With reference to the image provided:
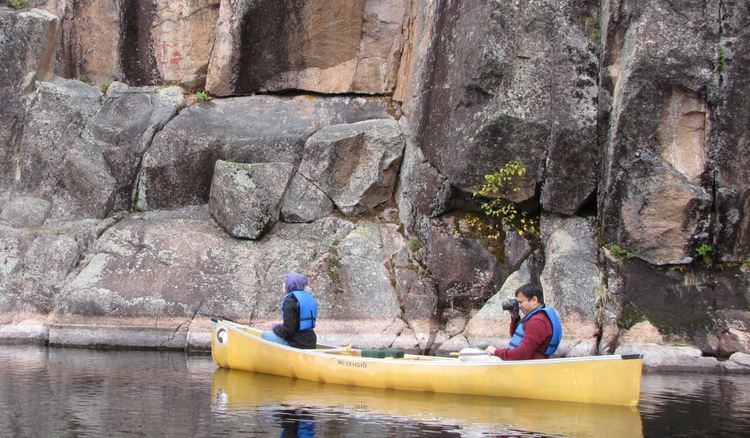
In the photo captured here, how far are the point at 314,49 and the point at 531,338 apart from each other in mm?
11577

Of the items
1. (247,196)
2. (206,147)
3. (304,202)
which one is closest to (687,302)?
(304,202)

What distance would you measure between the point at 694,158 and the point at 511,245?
3485mm

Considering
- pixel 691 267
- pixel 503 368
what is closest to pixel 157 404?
pixel 503 368

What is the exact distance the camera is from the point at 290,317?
1301 cm

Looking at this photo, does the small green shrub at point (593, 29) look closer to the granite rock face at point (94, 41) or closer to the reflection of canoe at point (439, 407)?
the reflection of canoe at point (439, 407)

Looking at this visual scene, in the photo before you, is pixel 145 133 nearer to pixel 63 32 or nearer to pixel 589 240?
pixel 63 32

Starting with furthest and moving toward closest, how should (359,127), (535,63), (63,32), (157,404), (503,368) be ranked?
1. (63,32)
2. (359,127)
3. (535,63)
4. (503,368)
5. (157,404)

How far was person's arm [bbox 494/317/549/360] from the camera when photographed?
1112cm

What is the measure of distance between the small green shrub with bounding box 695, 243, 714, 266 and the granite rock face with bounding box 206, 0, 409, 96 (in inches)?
304

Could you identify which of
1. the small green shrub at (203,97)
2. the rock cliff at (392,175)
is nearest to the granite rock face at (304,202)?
the rock cliff at (392,175)

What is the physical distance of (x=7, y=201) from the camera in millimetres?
19719

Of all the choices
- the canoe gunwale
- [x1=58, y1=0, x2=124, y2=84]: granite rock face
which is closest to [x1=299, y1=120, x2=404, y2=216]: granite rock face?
the canoe gunwale

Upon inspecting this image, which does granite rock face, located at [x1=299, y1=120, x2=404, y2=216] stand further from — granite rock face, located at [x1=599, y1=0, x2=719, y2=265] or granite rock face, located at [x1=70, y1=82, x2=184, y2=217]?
granite rock face, located at [x1=599, y1=0, x2=719, y2=265]

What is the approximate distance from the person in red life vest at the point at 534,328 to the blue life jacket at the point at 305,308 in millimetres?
2910
